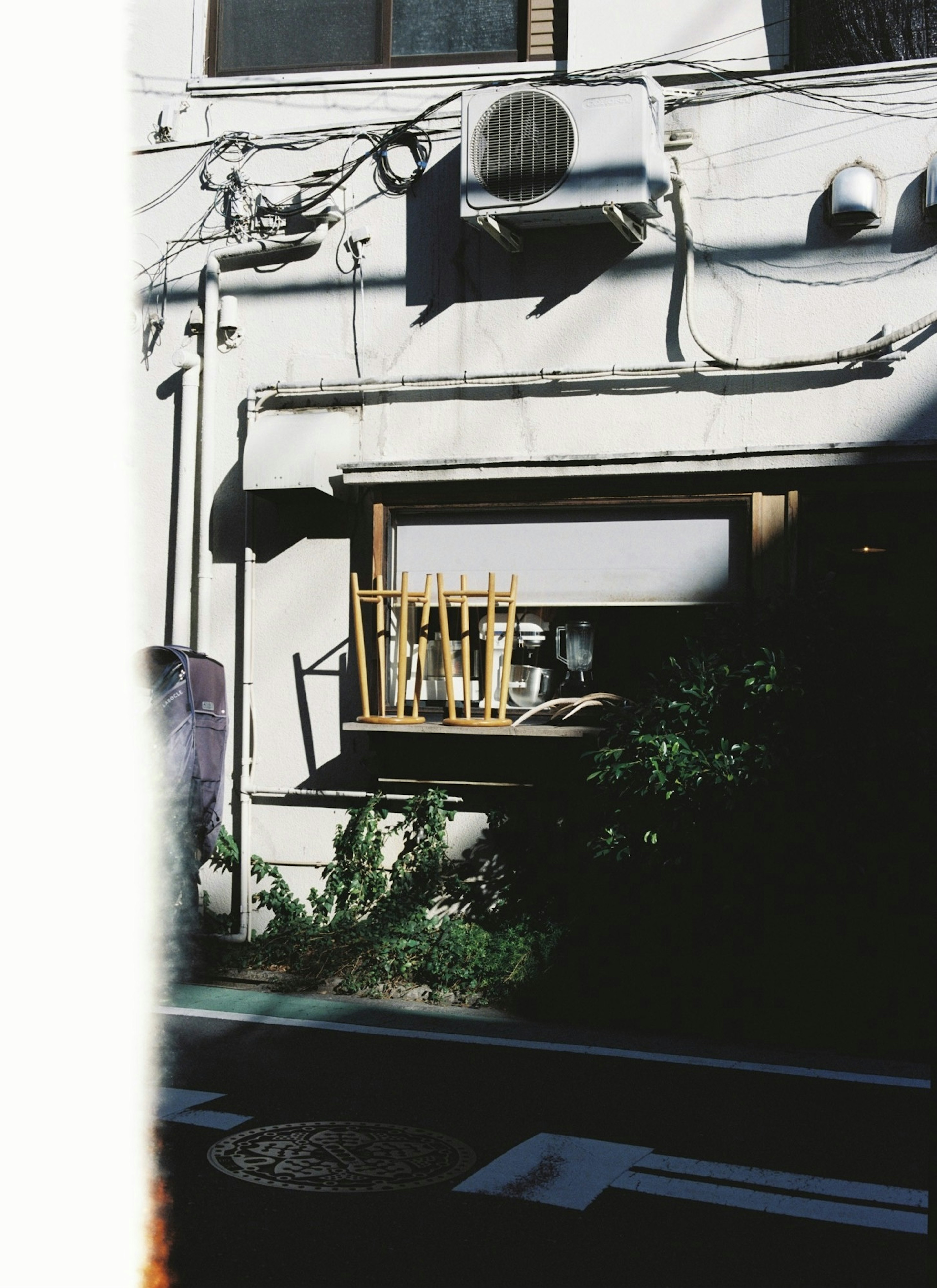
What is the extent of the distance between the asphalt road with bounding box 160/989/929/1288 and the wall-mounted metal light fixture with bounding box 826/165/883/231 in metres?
4.79

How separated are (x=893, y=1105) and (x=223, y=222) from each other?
6.97 meters

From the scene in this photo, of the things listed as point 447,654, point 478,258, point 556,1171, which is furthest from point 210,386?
point 556,1171

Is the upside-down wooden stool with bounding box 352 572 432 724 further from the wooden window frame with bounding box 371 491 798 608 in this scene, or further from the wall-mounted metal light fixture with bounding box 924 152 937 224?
the wall-mounted metal light fixture with bounding box 924 152 937 224

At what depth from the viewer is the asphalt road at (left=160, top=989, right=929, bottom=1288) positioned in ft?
12.7

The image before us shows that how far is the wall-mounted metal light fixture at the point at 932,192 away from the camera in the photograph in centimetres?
740

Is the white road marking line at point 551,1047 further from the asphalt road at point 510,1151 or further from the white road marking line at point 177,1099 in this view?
the white road marking line at point 177,1099

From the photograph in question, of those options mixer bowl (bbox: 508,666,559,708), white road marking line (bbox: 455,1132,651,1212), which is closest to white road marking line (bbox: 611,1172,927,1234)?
white road marking line (bbox: 455,1132,651,1212)

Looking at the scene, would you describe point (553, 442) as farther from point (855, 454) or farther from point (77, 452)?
point (77, 452)

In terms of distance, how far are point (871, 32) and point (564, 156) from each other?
2.06 meters

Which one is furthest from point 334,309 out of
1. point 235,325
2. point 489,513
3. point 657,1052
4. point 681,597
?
point 657,1052

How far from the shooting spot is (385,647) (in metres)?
8.19

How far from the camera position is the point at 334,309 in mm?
8641

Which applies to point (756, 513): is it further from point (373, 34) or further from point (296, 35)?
point (296, 35)

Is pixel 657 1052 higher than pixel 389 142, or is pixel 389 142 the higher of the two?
pixel 389 142
